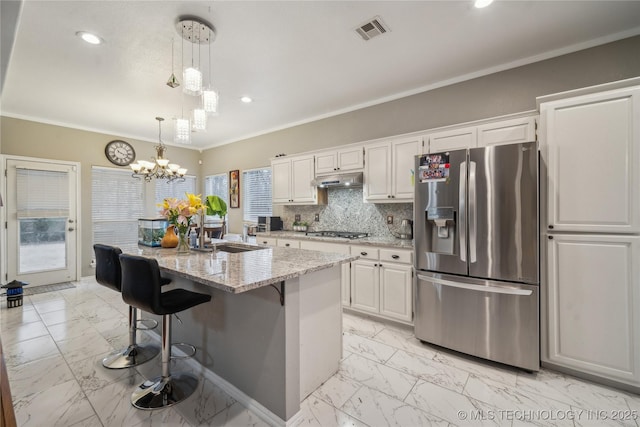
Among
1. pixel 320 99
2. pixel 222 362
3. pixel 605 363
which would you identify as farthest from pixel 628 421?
pixel 320 99

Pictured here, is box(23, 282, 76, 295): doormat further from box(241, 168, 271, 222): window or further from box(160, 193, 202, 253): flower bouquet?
box(160, 193, 202, 253): flower bouquet

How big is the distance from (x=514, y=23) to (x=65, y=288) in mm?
6739

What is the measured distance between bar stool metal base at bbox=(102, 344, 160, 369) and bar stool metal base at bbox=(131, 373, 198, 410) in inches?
15.3

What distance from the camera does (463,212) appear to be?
7.65 ft

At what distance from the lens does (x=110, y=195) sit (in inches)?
207

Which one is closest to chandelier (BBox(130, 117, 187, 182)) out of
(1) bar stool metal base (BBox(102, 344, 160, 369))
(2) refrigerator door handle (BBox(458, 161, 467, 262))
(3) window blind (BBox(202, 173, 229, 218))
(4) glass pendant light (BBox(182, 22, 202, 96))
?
(3) window blind (BBox(202, 173, 229, 218))

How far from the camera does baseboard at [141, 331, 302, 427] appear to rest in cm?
163

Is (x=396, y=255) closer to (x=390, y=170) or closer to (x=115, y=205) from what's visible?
(x=390, y=170)

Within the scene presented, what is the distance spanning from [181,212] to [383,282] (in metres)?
2.14

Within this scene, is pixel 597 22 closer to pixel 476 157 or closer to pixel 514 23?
pixel 514 23

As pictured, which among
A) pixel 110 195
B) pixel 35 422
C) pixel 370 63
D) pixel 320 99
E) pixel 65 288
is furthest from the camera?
pixel 110 195

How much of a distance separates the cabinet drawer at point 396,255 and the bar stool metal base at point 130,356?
2389mm

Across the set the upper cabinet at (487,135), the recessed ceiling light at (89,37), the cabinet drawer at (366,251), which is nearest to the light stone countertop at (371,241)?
the cabinet drawer at (366,251)

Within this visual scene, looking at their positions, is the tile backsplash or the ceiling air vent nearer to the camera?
the ceiling air vent
